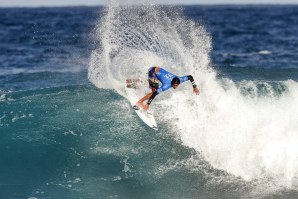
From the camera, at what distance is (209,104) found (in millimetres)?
14805

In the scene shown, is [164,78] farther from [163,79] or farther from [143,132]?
[143,132]

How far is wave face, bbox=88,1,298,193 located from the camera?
42.2ft

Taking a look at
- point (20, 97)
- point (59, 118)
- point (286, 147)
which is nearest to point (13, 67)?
point (20, 97)

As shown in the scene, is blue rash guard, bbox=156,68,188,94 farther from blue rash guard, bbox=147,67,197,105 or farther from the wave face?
the wave face

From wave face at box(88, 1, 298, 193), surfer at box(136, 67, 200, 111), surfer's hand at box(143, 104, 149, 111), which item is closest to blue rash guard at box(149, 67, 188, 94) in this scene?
surfer at box(136, 67, 200, 111)

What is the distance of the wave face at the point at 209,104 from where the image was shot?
1287 cm

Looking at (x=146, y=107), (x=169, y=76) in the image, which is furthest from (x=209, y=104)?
(x=146, y=107)

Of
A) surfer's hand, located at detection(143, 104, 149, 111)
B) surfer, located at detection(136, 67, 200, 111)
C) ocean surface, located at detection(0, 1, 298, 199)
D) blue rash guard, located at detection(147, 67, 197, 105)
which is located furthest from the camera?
surfer's hand, located at detection(143, 104, 149, 111)

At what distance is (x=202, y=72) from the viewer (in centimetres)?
1720

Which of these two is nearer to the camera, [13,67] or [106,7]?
[106,7]

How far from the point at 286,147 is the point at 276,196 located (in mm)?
2042

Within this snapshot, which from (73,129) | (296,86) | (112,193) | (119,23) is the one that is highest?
(119,23)

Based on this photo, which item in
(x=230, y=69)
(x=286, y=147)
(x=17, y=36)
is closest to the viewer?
(x=286, y=147)

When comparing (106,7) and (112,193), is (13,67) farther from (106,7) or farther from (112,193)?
(112,193)
